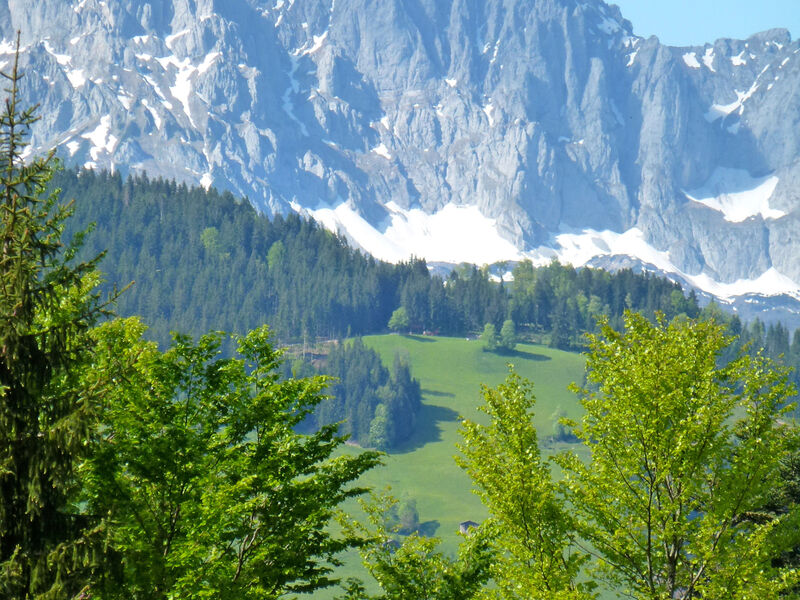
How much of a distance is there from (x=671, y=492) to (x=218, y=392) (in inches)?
429

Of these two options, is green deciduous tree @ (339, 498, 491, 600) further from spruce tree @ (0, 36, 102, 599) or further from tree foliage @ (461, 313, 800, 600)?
spruce tree @ (0, 36, 102, 599)

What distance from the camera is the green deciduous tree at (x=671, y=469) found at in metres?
23.5

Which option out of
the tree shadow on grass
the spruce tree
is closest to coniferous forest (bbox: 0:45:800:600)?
the spruce tree

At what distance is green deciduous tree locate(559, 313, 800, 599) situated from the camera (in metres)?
23.5

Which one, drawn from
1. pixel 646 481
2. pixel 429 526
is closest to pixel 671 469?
pixel 646 481

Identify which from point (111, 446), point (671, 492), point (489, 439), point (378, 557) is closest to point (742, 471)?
point (671, 492)

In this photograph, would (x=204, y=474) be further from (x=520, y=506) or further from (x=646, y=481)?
(x=646, y=481)

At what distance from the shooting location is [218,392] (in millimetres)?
23234

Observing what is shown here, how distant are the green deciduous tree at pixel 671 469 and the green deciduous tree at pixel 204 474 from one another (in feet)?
21.1

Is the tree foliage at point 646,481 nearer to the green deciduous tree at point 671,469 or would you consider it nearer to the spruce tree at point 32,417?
the green deciduous tree at point 671,469

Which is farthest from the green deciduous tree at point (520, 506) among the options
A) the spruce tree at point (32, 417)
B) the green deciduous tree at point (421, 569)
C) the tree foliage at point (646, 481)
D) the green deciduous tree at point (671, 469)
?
the spruce tree at point (32, 417)

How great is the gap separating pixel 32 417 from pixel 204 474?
16.6ft

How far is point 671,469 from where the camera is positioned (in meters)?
23.9

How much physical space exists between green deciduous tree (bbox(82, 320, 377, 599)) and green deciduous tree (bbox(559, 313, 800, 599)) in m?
6.42
